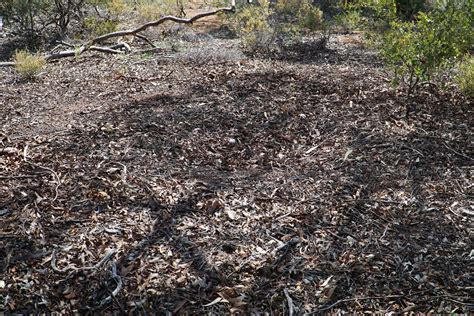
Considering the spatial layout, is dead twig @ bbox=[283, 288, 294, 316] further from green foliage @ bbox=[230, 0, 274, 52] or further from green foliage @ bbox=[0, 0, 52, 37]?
green foliage @ bbox=[0, 0, 52, 37]

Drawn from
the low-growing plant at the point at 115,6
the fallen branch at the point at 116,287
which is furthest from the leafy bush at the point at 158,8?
the fallen branch at the point at 116,287

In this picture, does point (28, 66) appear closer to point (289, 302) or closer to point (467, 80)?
point (289, 302)

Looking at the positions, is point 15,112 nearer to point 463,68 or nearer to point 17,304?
point 17,304

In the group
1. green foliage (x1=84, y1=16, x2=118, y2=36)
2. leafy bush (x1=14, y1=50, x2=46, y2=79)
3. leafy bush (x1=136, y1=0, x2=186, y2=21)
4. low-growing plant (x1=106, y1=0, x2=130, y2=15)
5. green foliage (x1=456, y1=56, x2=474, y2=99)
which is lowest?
green foliage (x1=456, y1=56, x2=474, y2=99)

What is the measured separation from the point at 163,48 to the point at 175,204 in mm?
4993

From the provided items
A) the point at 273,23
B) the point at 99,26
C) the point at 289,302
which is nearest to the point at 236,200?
the point at 289,302

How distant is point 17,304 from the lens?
2.35m

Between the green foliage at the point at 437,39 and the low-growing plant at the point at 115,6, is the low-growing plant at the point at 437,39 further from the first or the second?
the low-growing plant at the point at 115,6

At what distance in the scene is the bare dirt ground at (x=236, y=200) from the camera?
2473 mm

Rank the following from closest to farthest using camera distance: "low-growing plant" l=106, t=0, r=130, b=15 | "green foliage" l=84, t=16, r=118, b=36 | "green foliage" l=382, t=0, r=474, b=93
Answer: "green foliage" l=382, t=0, r=474, b=93 → "green foliage" l=84, t=16, r=118, b=36 → "low-growing plant" l=106, t=0, r=130, b=15

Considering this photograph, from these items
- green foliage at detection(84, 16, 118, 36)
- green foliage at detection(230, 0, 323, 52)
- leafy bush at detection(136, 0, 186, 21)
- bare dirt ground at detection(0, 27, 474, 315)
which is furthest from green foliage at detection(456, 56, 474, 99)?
leafy bush at detection(136, 0, 186, 21)

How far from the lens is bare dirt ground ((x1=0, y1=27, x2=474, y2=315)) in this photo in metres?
2.47

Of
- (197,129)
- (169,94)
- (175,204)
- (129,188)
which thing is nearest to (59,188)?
(129,188)

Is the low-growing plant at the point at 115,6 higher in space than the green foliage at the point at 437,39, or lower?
higher
